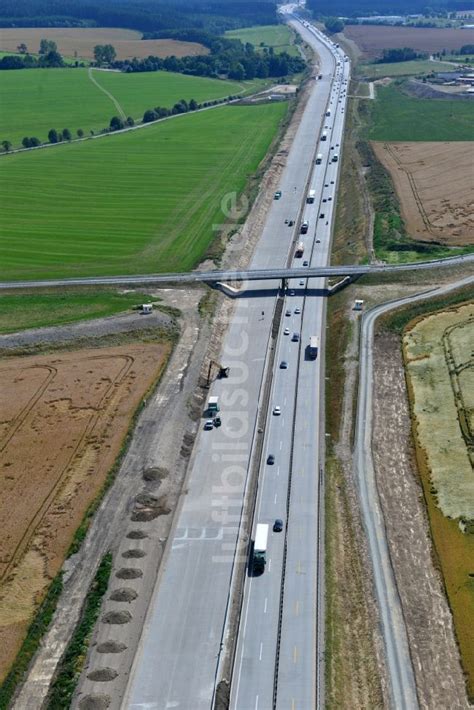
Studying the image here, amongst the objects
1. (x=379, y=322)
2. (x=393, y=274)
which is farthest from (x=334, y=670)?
(x=393, y=274)

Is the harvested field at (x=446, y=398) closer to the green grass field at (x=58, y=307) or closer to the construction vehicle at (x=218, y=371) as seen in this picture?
the construction vehicle at (x=218, y=371)

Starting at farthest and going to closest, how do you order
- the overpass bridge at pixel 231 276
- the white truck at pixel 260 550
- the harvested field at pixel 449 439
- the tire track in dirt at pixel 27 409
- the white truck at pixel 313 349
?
the overpass bridge at pixel 231 276, the white truck at pixel 313 349, the tire track in dirt at pixel 27 409, the white truck at pixel 260 550, the harvested field at pixel 449 439

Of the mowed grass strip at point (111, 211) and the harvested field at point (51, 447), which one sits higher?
the mowed grass strip at point (111, 211)

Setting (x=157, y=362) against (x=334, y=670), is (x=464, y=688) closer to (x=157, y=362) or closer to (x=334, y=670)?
(x=334, y=670)

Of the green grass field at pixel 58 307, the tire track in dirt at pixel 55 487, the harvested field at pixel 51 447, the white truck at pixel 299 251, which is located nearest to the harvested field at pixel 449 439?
the white truck at pixel 299 251

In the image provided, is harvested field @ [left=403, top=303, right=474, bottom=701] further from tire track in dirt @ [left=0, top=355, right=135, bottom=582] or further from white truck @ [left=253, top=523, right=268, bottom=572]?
tire track in dirt @ [left=0, top=355, right=135, bottom=582]

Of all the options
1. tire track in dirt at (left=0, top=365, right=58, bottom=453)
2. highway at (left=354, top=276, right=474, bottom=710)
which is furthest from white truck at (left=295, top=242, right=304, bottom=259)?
tire track in dirt at (left=0, top=365, right=58, bottom=453)

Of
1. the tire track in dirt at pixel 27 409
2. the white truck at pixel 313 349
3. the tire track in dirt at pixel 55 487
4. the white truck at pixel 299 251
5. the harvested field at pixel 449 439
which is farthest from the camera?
the white truck at pixel 299 251
